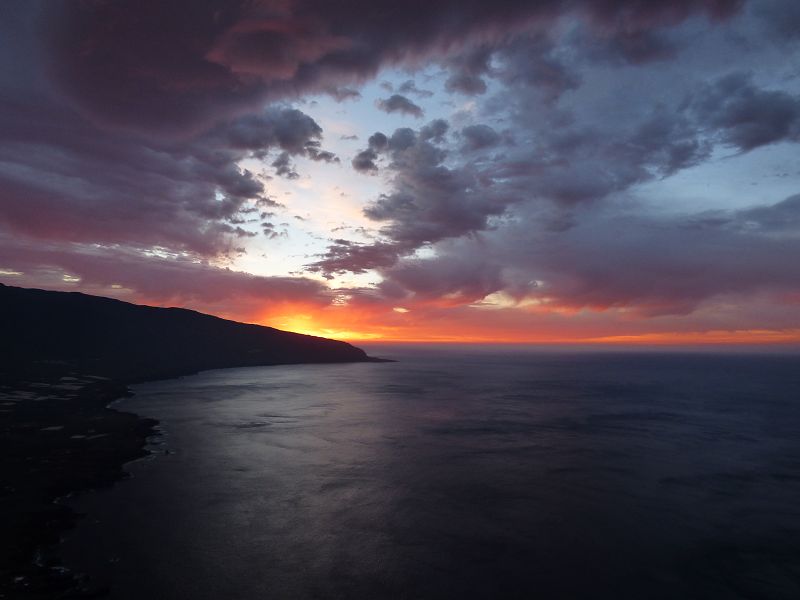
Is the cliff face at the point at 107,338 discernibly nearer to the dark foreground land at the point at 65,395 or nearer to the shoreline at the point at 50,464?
the dark foreground land at the point at 65,395

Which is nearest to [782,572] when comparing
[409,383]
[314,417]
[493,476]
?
[493,476]

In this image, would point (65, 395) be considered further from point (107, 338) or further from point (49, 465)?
point (107, 338)

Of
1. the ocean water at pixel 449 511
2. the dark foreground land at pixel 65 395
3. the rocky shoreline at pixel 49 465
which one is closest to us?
the rocky shoreline at pixel 49 465

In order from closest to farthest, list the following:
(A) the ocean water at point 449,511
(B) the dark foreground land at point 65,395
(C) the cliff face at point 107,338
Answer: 1. (A) the ocean water at point 449,511
2. (B) the dark foreground land at point 65,395
3. (C) the cliff face at point 107,338

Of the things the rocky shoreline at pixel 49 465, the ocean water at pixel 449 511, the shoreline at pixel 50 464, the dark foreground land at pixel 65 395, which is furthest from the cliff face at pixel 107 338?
the ocean water at pixel 449 511

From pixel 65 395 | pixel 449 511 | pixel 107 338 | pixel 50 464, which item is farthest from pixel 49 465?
pixel 107 338

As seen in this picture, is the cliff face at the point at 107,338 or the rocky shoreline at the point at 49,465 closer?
the rocky shoreline at the point at 49,465

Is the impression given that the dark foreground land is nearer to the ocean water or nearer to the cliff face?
the cliff face
